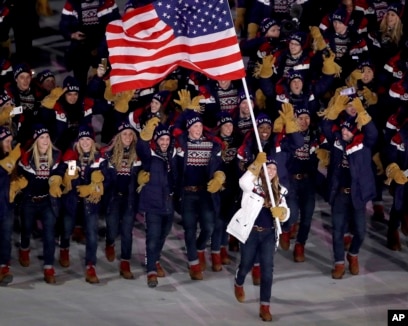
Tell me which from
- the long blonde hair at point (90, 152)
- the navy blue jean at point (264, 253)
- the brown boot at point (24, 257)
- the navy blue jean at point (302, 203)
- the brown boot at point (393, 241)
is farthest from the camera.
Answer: the brown boot at point (393, 241)

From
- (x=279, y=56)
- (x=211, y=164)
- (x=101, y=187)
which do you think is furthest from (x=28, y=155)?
(x=279, y=56)

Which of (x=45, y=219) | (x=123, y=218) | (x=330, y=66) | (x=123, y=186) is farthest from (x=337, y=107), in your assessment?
(x=45, y=219)

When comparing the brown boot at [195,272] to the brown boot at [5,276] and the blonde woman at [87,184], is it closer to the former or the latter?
the blonde woman at [87,184]

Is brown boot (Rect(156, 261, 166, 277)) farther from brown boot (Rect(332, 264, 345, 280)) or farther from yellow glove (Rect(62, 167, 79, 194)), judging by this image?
brown boot (Rect(332, 264, 345, 280))

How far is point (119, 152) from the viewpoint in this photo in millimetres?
18281

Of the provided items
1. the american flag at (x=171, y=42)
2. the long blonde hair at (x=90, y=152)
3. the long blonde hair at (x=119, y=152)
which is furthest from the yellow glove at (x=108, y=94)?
the american flag at (x=171, y=42)

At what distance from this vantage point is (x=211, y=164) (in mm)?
18188

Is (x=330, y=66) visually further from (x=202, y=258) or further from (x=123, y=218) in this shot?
(x=123, y=218)

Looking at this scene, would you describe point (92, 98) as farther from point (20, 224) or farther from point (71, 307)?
point (71, 307)

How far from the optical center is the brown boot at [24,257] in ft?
61.4

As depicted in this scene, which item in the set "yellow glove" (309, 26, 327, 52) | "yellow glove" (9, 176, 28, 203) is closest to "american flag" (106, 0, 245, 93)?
"yellow glove" (9, 176, 28, 203)

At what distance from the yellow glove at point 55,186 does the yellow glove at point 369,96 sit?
4.15 m

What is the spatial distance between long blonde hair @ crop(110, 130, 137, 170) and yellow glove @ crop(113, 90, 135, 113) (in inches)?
36.3

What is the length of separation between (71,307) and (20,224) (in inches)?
76.2
